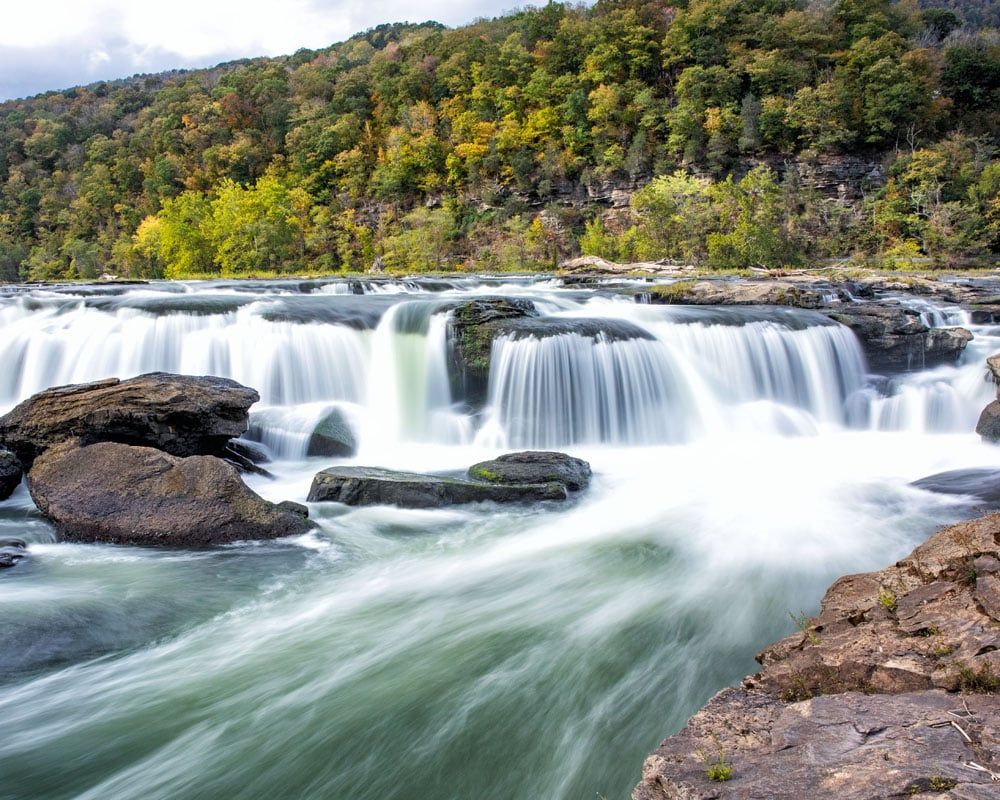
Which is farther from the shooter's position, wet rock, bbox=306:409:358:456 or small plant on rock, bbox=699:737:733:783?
wet rock, bbox=306:409:358:456

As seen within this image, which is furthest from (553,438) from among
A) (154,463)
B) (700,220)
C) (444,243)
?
(444,243)

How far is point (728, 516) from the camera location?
803 cm

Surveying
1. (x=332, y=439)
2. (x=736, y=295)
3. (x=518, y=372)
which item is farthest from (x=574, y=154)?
(x=332, y=439)

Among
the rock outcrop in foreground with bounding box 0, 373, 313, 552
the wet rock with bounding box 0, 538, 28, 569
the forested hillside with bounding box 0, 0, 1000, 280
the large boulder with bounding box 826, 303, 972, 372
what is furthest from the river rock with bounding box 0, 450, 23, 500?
the forested hillside with bounding box 0, 0, 1000, 280

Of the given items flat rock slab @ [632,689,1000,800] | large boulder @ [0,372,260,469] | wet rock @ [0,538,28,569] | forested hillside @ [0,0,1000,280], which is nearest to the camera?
flat rock slab @ [632,689,1000,800]

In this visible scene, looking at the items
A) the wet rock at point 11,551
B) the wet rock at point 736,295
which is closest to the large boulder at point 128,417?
the wet rock at point 11,551

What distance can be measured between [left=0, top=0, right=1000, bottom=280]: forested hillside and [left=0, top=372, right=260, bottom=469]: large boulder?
87.3ft

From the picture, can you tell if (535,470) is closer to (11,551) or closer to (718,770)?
(11,551)

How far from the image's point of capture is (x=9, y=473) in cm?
816

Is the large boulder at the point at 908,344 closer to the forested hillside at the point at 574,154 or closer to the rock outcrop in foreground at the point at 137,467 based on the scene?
the rock outcrop in foreground at the point at 137,467

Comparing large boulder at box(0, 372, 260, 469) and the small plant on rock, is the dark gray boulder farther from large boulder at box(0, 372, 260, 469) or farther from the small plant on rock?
large boulder at box(0, 372, 260, 469)

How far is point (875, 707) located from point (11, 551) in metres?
7.34

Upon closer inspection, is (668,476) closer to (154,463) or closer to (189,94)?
(154,463)

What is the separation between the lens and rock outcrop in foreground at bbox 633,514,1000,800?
218 centimetres
